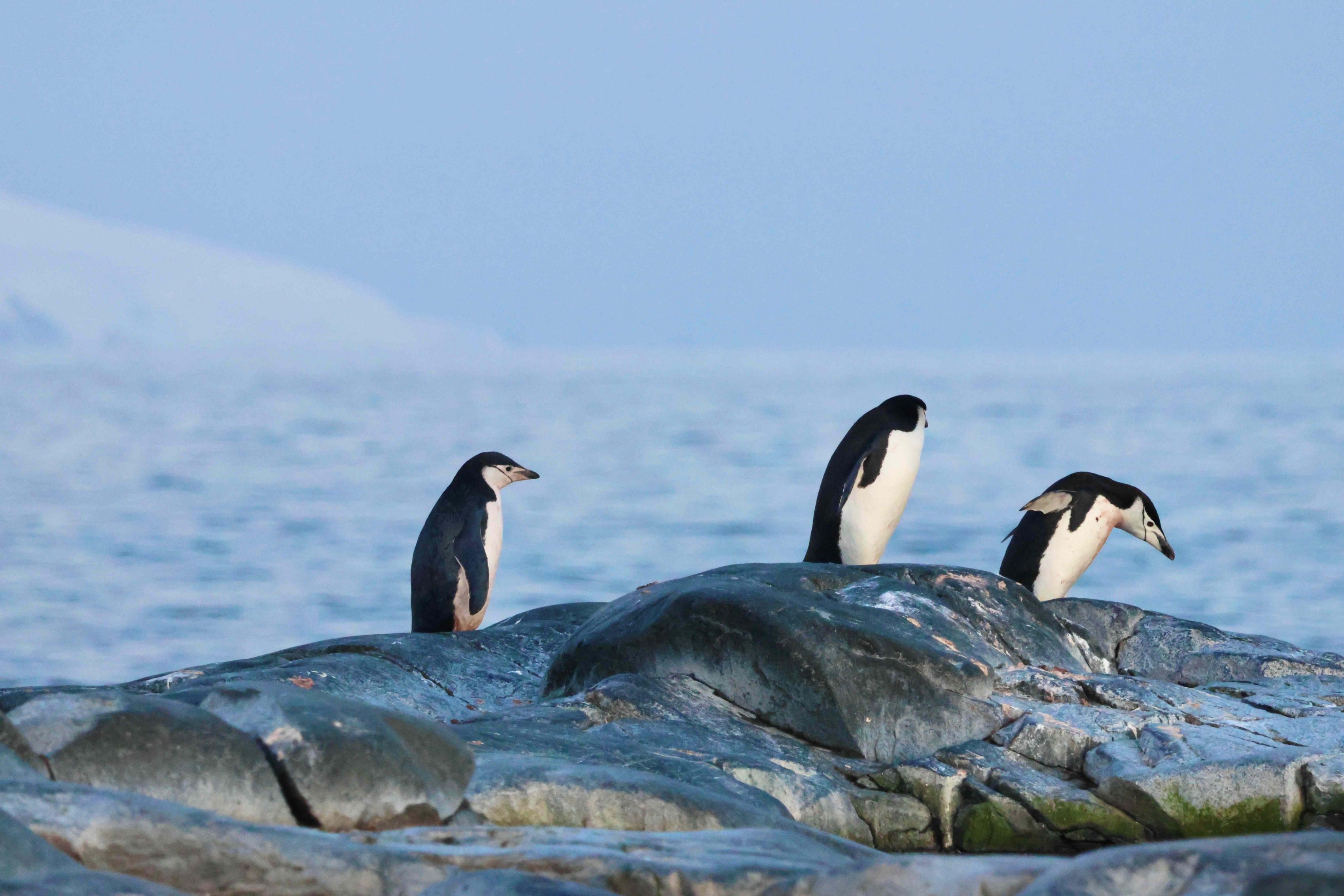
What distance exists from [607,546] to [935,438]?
2677cm

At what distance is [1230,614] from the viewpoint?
2297cm

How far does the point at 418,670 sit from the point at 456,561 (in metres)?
2.19

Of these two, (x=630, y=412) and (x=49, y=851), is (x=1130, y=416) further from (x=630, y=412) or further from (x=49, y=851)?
(x=49, y=851)

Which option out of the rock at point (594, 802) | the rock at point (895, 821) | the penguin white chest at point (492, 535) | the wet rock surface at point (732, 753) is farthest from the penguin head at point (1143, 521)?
the rock at point (594, 802)

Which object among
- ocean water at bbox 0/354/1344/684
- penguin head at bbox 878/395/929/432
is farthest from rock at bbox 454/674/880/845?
ocean water at bbox 0/354/1344/684

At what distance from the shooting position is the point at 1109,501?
8.77 m

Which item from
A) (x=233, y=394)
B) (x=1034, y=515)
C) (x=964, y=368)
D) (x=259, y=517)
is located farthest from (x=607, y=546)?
(x=964, y=368)

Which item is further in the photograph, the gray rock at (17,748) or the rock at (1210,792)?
the rock at (1210,792)

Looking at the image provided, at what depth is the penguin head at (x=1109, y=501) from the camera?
8609 mm

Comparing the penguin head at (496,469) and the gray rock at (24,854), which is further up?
the penguin head at (496,469)

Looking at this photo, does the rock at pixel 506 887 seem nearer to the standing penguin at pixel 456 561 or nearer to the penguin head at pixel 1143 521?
the standing penguin at pixel 456 561

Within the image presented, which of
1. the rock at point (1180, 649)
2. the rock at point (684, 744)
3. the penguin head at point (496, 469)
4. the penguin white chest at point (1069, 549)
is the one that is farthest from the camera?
the penguin head at point (496, 469)

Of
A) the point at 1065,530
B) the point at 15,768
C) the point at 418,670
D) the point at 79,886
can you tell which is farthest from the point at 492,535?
the point at 79,886

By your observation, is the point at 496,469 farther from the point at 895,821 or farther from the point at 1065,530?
the point at 895,821
